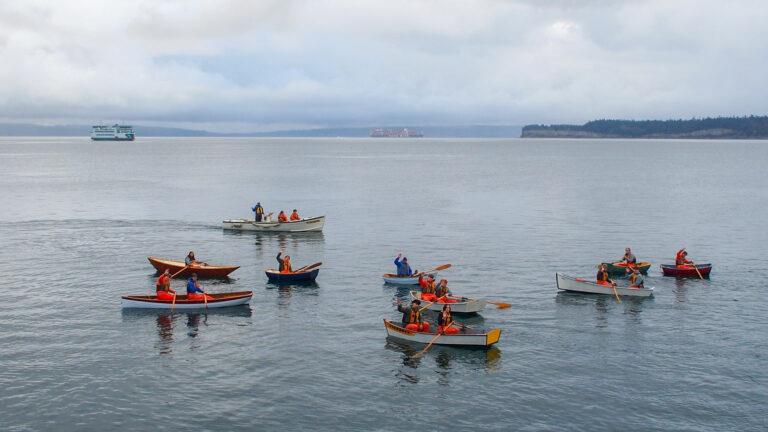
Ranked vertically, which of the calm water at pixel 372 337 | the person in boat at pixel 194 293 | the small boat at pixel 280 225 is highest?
the small boat at pixel 280 225

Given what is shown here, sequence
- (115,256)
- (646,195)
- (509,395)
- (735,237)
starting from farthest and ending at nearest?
(646,195) → (735,237) → (115,256) → (509,395)

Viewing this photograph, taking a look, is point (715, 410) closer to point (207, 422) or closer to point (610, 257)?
point (207, 422)

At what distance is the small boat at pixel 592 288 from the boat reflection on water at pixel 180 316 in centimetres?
2119

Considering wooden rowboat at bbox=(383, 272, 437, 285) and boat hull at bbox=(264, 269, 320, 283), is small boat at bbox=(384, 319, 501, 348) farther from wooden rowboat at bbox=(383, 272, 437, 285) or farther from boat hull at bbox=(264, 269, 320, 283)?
boat hull at bbox=(264, 269, 320, 283)

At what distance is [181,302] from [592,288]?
90.2ft

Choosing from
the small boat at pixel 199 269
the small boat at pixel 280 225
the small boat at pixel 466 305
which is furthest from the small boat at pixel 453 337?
the small boat at pixel 280 225

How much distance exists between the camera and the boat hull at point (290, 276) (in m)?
52.4

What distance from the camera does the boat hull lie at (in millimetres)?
52406

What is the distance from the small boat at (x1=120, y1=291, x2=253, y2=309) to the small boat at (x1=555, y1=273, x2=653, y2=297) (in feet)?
69.8

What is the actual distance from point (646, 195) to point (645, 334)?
8837 centimetres

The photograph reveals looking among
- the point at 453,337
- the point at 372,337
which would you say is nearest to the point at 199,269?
the point at 372,337

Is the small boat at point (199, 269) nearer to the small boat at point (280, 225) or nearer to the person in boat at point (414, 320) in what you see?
the person in boat at point (414, 320)

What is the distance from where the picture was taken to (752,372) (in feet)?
115

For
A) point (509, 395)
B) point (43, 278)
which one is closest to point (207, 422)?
point (509, 395)
